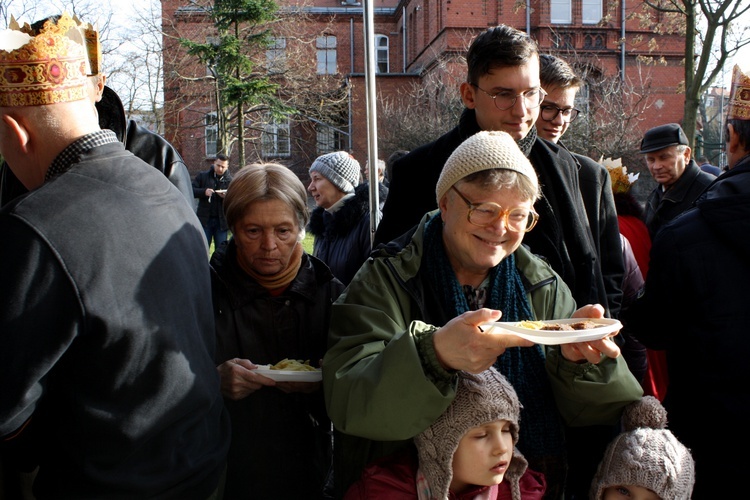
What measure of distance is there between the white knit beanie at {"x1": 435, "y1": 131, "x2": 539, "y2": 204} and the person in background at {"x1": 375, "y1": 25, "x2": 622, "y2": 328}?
1.89ft

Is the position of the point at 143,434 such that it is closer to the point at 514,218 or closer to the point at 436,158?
the point at 514,218

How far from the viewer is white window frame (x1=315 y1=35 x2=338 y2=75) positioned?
3812 cm

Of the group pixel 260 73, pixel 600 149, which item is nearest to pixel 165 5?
pixel 260 73

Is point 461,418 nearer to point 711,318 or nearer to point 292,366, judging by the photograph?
point 292,366

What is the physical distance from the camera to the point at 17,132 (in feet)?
5.90

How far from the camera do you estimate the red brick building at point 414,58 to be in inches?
1100

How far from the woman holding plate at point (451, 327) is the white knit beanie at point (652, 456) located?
0.07 meters

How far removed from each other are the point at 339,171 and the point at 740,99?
2.82m

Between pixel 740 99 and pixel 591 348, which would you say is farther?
pixel 740 99

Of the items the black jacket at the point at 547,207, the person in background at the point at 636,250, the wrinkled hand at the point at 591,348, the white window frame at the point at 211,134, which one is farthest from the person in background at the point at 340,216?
the white window frame at the point at 211,134

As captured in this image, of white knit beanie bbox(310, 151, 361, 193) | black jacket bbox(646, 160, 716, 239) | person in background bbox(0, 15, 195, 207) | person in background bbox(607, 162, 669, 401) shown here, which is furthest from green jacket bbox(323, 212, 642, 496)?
black jacket bbox(646, 160, 716, 239)

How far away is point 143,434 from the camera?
67.9 inches

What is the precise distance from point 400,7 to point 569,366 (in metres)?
37.4

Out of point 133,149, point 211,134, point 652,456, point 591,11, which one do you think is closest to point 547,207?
point 652,456
